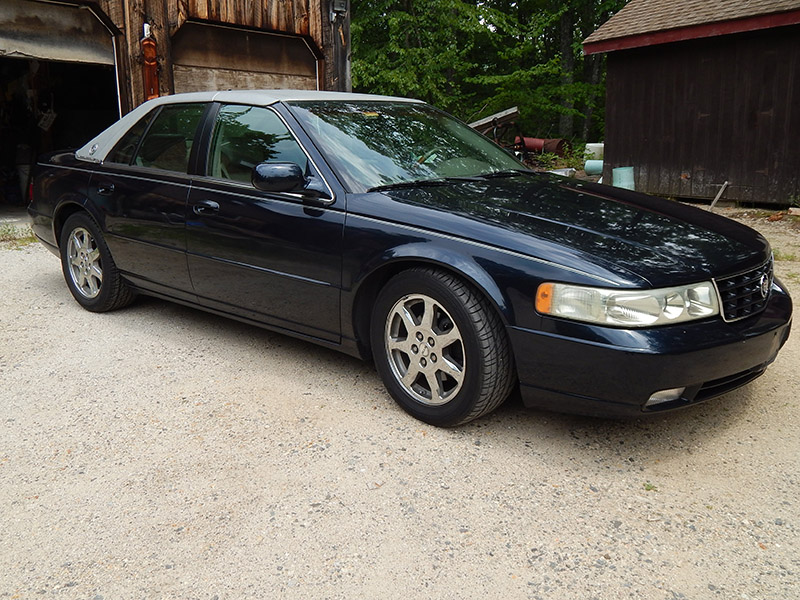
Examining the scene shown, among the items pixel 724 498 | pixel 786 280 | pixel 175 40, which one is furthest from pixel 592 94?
pixel 724 498

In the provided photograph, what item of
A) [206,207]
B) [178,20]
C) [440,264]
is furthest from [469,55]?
[440,264]

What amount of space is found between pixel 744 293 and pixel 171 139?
3.50m

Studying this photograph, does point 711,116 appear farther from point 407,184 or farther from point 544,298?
point 544,298

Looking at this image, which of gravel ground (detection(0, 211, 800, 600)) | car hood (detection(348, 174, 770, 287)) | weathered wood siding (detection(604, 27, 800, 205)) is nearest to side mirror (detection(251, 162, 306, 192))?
car hood (detection(348, 174, 770, 287))

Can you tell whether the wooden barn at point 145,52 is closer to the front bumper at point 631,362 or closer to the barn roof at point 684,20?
the barn roof at point 684,20

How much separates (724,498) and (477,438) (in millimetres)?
1056

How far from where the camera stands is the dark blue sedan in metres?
2.92

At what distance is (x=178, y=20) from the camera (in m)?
9.55

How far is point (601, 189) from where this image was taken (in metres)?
4.12

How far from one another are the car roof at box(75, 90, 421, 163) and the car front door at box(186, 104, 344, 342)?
83mm

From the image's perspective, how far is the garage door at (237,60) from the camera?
988cm

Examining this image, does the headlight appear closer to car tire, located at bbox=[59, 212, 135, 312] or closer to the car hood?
the car hood

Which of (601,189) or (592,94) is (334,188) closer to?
(601,189)

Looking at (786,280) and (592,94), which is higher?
(592,94)
